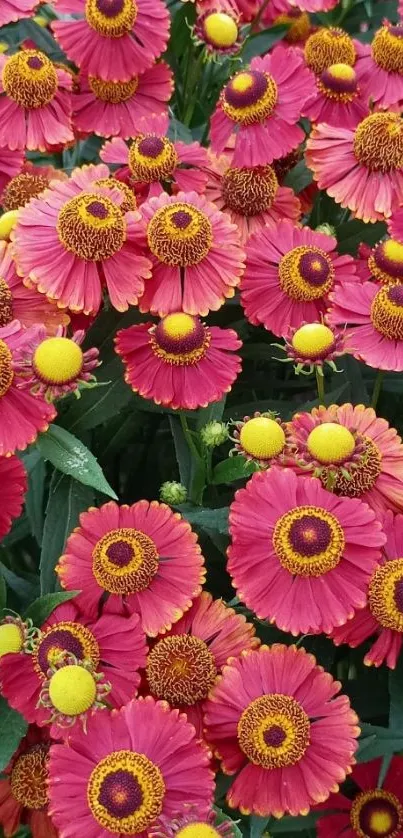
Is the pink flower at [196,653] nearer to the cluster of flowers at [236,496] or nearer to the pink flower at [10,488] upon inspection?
the cluster of flowers at [236,496]

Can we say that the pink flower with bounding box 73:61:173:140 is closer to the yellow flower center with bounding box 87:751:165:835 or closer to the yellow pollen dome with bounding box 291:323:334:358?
the yellow pollen dome with bounding box 291:323:334:358

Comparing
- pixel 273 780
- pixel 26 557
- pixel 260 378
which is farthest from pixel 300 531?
pixel 26 557

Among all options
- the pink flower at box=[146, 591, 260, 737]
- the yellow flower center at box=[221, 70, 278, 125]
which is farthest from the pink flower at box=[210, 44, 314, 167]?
the pink flower at box=[146, 591, 260, 737]

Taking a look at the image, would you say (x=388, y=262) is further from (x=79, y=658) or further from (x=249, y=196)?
(x=79, y=658)

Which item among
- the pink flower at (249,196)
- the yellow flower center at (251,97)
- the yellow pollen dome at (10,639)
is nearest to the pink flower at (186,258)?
the pink flower at (249,196)

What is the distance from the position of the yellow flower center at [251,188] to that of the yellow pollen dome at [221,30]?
26 cm

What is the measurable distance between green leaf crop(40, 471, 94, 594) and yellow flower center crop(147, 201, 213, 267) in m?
0.34

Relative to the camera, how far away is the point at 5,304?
4.14 ft

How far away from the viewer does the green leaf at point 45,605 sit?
1.07m

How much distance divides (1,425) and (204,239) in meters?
0.40

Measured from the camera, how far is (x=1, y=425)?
1113 millimetres

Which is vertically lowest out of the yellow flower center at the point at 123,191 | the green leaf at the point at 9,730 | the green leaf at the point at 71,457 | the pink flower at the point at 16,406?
the green leaf at the point at 9,730

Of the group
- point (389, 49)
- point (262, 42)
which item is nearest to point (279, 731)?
point (389, 49)

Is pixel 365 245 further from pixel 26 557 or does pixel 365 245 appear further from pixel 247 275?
pixel 26 557
